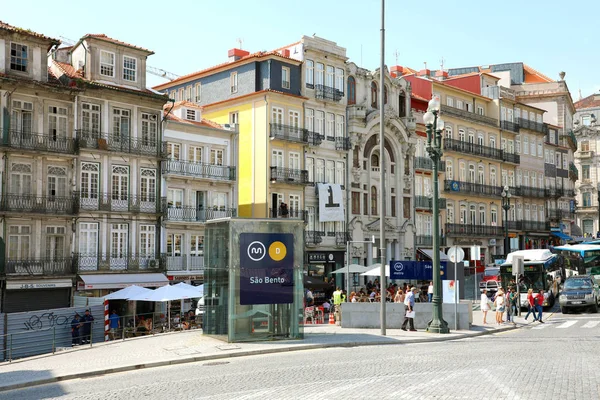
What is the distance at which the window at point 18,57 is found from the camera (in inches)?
1353

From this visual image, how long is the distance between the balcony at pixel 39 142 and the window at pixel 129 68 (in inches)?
196

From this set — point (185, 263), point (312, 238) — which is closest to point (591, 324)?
point (185, 263)

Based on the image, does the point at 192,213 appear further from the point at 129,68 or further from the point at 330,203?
the point at 330,203

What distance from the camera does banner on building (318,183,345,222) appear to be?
4853 centimetres

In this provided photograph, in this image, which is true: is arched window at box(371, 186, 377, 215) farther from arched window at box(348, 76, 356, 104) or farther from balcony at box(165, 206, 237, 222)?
balcony at box(165, 206, 237, 222)

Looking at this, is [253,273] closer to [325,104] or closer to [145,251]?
[145,251]

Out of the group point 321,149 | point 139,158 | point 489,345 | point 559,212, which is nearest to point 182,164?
point 139,158

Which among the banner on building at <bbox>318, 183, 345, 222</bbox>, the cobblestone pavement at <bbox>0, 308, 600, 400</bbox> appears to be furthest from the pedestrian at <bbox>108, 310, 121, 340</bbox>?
the banner on building at <bbox>318, 183, 345, 222</bbox>

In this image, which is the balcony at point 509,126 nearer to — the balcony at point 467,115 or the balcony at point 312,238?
the balcony at point 467,115

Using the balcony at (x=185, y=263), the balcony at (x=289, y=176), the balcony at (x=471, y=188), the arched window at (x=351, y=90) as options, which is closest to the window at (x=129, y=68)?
the balcony at (x=185, y=263)

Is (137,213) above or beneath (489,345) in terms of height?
above

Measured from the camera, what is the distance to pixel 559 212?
258 ft

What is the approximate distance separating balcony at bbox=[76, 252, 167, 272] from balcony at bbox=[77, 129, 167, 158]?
525 cm

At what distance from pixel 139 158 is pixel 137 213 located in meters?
2.89
